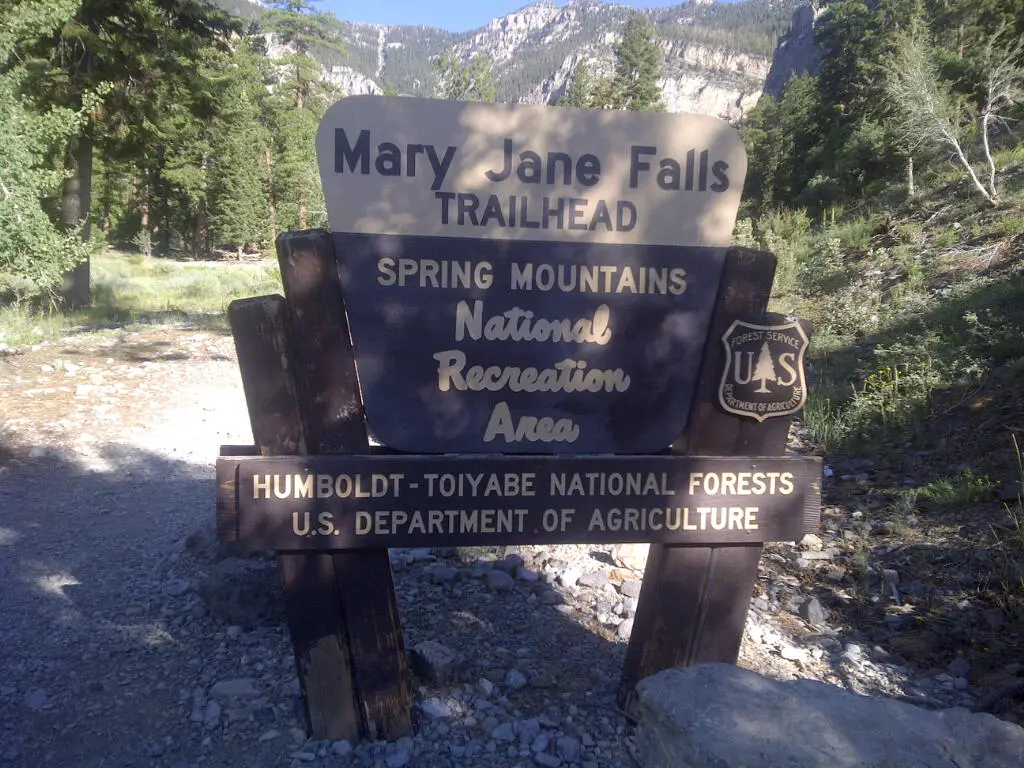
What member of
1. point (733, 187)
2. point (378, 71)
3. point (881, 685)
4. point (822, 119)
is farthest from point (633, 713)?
point (378, 71)

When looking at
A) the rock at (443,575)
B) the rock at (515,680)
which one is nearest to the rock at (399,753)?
the rock at (515,680)

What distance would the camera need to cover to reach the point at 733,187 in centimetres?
292

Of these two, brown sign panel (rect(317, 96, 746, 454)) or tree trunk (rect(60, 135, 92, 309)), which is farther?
tree trunk (rect(60, 135, 92, 309))

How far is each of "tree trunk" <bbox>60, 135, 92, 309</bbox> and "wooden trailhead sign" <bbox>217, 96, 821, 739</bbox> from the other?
1633cm

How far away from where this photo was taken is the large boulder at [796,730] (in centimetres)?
228

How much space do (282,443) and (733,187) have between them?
6.21 ft

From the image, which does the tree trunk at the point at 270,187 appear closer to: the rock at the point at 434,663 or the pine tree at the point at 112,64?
the pine tree at the point at 112,64

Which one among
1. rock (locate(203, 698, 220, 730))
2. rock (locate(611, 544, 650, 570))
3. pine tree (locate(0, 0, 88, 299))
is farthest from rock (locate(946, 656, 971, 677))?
pine tree (locate(0, 0, 88, 299))

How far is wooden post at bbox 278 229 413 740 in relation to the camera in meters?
2.69

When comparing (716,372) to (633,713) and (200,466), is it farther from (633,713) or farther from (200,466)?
(200,466)

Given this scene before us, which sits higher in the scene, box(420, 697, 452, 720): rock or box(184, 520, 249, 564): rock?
box(420, 697, 452, 720): rock

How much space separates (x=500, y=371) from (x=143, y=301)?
21.6m

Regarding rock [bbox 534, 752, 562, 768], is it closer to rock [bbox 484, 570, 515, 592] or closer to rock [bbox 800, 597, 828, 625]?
rock [bbox 484, 570, 515, 592]

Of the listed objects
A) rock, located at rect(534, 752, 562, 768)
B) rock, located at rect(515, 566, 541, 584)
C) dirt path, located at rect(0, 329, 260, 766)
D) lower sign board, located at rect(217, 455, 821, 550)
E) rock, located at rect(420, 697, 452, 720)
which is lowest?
dirt path, located at rect(0, 329, 260, 766)
